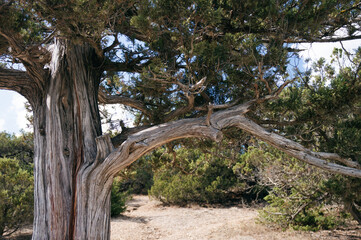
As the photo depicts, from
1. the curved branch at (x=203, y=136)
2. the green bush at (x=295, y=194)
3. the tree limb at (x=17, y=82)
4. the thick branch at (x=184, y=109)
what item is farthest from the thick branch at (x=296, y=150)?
the tree limb at (x=17, y=82)

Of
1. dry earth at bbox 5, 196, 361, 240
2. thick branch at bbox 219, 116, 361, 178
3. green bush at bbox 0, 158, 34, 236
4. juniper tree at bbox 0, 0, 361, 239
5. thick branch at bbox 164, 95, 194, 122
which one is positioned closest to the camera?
juniper tree at bbox 0, 0, 361, 239

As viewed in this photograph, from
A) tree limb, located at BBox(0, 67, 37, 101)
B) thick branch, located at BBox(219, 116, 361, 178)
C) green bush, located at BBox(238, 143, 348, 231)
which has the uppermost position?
tree limb, located at BBox(0, 67, 37, 101)

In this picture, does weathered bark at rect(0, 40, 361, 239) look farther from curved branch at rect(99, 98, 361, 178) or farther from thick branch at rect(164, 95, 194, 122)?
thick branch at rect(164, 95, 194, 122)

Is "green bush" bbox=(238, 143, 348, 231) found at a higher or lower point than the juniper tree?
lower

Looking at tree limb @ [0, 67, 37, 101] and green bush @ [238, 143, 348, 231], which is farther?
green bush @ [238, 143, 348, 231]

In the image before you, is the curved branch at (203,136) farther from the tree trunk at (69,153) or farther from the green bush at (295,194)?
the green bush at (295,194)

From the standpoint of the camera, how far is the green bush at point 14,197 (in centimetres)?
722

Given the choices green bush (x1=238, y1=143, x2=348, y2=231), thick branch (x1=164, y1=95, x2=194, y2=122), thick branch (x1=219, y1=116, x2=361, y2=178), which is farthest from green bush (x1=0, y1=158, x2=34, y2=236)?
green bush (x1=238, y1=143, x2=348, y2=231)

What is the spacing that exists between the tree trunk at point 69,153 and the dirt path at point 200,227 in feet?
13.0

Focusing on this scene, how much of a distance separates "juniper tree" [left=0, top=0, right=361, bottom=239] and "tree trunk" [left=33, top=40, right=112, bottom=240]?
0.02 m

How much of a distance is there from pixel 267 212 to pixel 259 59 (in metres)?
5.43

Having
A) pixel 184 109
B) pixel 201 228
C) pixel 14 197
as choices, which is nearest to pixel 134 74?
pixel 184 109

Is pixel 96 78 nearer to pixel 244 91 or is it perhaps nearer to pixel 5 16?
pixel 5 16

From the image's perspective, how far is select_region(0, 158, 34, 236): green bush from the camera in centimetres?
722
